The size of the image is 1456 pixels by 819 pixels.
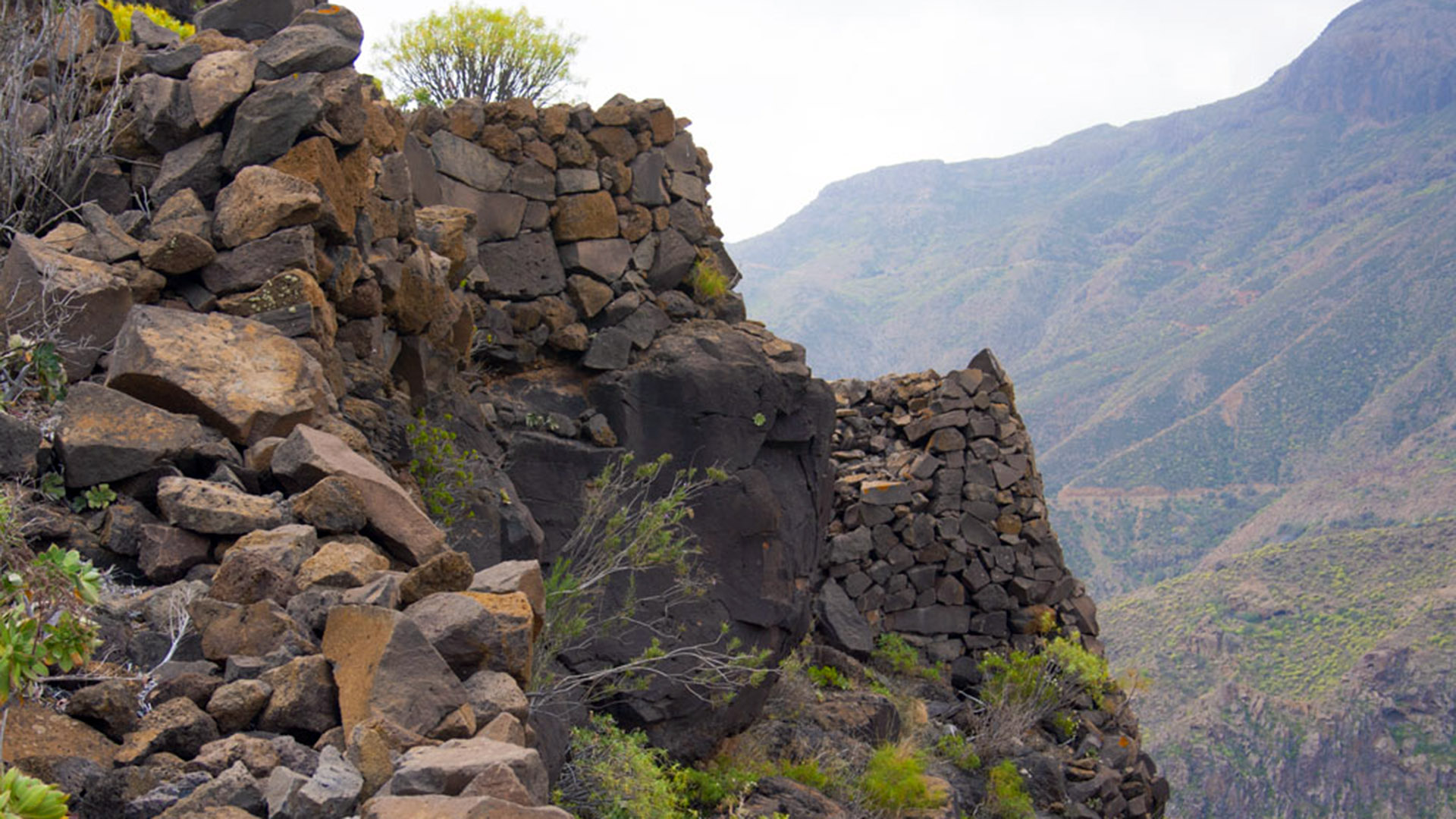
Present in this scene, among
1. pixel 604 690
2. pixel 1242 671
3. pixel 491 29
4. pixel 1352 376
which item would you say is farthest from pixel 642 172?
pixel 1352 376

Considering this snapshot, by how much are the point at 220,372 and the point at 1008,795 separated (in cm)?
939

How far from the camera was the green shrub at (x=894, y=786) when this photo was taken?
10.1 metres

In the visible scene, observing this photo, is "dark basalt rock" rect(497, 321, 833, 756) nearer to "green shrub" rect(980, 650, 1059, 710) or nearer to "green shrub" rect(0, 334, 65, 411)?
"green shrub" rect(980, 650, 1059, 710)

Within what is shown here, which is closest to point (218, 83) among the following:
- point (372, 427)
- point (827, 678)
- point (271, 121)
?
point (271, 121)

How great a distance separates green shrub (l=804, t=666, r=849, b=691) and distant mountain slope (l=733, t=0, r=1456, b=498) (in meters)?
46.2

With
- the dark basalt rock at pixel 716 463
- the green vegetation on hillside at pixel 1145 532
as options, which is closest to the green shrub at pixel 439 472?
the dark basalt rock at pixel 716 463

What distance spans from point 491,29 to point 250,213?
8069mm

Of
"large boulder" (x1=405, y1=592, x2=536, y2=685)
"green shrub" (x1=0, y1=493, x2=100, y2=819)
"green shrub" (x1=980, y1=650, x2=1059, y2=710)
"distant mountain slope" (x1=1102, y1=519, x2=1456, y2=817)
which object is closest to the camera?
"green shrub" (x1=0, y1=493, x2=100, y2=819)

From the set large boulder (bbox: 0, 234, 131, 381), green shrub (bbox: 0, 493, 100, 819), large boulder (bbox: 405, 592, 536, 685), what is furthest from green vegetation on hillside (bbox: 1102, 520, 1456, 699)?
green shrub (bbox: 0, 493, 100, 819)

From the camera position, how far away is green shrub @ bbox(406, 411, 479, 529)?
25.6 feet

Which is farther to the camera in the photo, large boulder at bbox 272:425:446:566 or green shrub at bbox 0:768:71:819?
large boulder at bbox 272:425:446:566

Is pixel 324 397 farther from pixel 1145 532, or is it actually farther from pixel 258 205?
pixel 1145 532

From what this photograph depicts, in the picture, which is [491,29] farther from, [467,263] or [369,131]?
[369,131]

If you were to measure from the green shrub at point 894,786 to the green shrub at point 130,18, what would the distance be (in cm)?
757
